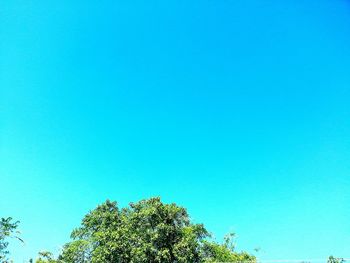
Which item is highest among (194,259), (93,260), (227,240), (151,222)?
(227,240)

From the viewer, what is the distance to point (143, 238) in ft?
76.8

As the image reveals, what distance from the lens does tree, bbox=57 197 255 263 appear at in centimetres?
2244

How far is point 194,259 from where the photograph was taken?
23438mm

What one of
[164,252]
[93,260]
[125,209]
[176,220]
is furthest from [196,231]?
[93,260]

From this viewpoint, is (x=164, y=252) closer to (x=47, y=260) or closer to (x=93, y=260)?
(x=93, y=260)

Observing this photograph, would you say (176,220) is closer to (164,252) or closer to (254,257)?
(164,252)

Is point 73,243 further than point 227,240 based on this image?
No

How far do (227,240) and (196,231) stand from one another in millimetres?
6395

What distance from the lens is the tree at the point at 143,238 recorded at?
→ 73.6ft

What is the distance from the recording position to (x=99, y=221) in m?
26.0

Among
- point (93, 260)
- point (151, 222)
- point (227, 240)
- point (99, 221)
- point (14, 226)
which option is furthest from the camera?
point (227, 240)

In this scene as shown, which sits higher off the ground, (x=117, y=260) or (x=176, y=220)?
(x=176, y=220)

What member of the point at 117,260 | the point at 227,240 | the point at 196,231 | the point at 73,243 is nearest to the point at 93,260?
the point at 117,260

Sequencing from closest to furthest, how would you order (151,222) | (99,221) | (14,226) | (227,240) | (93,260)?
(14,226), (93,260), (151,222), (99,221), (227,240)
